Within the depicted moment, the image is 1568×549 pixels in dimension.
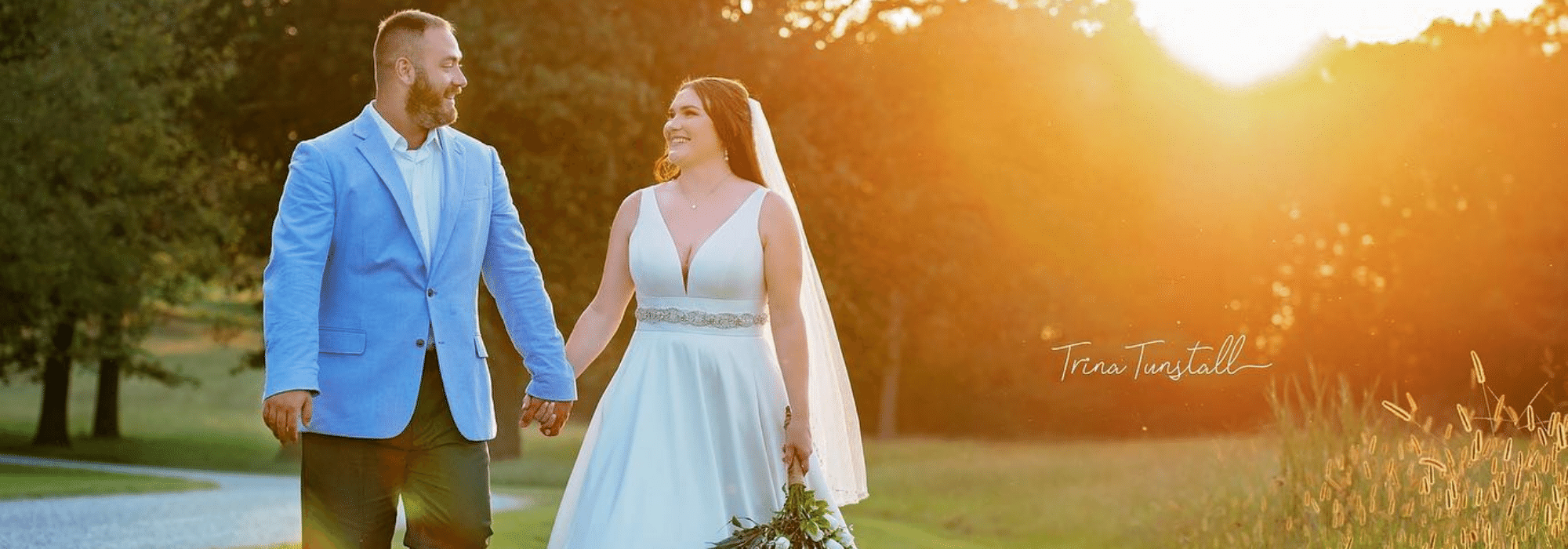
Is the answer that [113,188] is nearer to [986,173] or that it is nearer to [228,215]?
[228,215]

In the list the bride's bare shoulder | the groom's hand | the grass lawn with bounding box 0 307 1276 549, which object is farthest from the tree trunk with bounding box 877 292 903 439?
the groom's hand

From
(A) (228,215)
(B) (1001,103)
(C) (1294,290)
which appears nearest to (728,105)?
(B) (1001,103)

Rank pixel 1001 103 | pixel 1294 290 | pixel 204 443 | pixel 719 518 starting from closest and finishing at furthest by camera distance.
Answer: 1. pixel 719 518
2. pixel 1001 103
3. pixel 1294 290
4. pixel 204 443

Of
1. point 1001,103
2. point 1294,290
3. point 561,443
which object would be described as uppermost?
point 1001,103

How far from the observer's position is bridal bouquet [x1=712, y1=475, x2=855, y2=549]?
20.1ft

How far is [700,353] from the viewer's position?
22.4ft

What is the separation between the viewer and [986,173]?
2528 cm

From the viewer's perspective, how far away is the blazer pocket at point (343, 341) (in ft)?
18.0

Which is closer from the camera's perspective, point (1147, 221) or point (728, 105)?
point (728, 105)

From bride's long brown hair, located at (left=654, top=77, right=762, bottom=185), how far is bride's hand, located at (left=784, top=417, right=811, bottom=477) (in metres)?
0.96

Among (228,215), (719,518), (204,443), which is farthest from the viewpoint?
(204,443)

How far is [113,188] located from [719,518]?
2282 cm

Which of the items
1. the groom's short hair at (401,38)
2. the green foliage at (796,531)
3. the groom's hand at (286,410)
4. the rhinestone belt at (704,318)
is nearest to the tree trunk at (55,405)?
the rhinestone belt at (704,318)

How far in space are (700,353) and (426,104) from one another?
1646 millimetres
